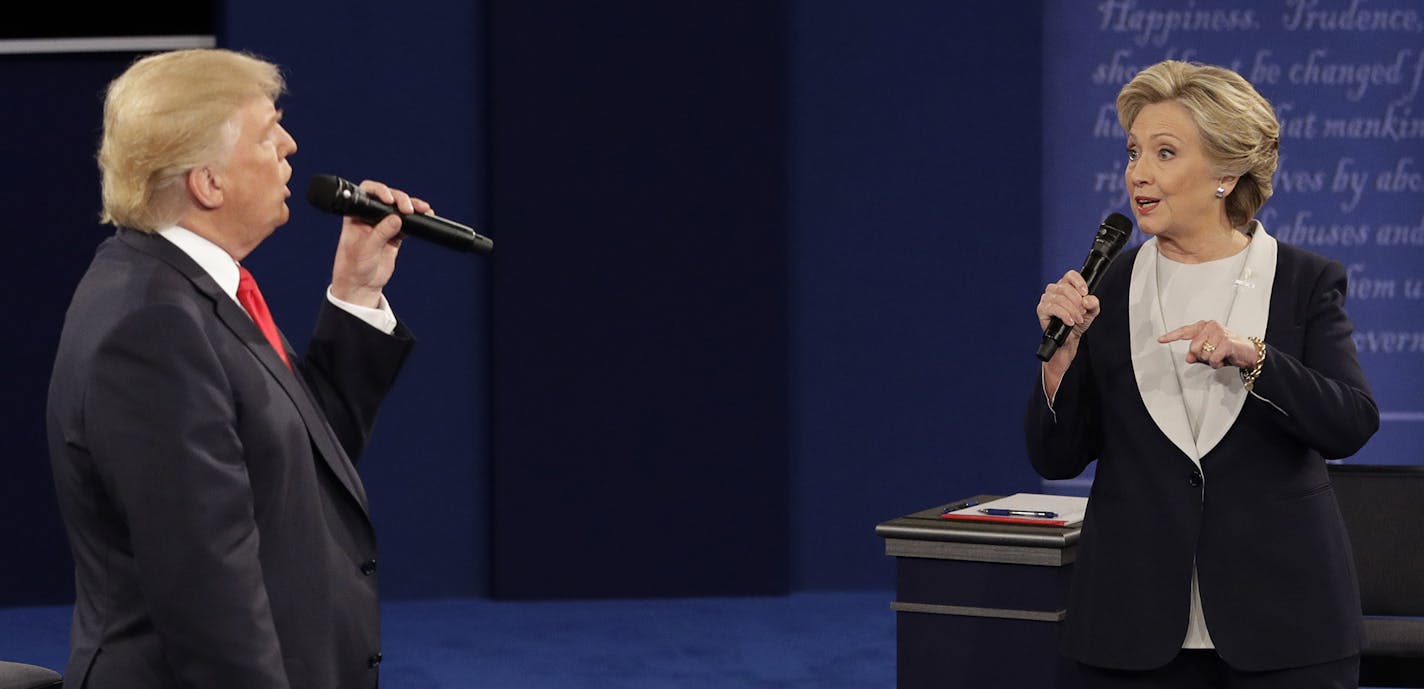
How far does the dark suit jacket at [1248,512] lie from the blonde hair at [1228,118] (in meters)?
0.11

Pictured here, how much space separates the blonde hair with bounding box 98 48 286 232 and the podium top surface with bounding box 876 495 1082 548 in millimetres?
1598

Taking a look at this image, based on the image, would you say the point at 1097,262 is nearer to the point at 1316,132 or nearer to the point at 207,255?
the point at 207,255

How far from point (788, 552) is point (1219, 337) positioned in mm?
3995

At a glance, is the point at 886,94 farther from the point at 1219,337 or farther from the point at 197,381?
the point at 197,381

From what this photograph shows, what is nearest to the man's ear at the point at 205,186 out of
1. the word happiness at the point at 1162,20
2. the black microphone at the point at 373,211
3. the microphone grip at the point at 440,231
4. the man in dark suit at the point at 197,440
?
the man in dark suit at the point at 197,440

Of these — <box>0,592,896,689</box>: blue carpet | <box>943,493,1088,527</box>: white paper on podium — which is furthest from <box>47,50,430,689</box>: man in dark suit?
<box>0,592,896,689</box>: blue carpet

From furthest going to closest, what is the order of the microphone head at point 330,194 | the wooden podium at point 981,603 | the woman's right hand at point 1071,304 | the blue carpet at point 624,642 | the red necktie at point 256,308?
the blue carpet at point 624,642 → the wooden podium at point 981,603 → the woman's right hand at point 1071,304 → the microphone head at point 330,194 → the red necktie at point 256,308

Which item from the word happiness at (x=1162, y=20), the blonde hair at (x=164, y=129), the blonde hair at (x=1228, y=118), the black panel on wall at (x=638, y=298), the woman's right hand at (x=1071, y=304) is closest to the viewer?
the blonde hair at (x=164, y=129)

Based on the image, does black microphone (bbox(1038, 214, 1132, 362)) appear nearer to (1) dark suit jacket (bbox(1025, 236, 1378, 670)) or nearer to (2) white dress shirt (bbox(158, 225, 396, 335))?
(1) dark suit jacket (bbox(1025, 236, 1378, 670))

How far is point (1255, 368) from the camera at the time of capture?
2.20 meters

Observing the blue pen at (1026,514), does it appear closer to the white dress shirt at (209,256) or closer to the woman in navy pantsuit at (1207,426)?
the woman in navy pantsuit at (1207,426)

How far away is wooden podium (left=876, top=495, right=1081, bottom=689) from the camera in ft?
9.91

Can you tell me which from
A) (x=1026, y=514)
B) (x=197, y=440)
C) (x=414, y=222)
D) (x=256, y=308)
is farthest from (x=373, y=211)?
(x=1026, y=514)

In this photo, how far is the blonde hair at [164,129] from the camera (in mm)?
1812
